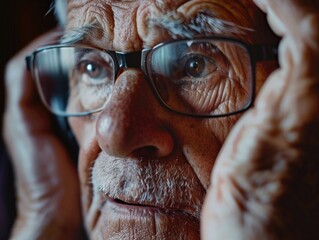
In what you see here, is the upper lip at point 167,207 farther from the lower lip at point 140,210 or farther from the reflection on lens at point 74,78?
the reflection on lens at point 74,78

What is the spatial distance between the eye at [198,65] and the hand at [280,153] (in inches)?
9.0

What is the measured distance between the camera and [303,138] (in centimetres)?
78

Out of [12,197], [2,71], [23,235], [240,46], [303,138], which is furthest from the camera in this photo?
[2,71]

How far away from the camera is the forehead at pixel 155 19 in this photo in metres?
1.00

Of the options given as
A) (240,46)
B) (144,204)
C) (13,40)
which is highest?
(240,46)

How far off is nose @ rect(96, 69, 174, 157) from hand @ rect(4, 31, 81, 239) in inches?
21.5

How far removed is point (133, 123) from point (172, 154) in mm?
107

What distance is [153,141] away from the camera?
1.01 meters

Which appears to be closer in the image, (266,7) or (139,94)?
(266,7)

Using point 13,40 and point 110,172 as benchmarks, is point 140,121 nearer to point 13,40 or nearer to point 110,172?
point 110,172

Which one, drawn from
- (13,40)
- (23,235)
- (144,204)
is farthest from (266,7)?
(13,40)

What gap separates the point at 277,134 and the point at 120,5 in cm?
48

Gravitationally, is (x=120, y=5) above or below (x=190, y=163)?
above

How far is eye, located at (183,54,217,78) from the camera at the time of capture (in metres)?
1.04
